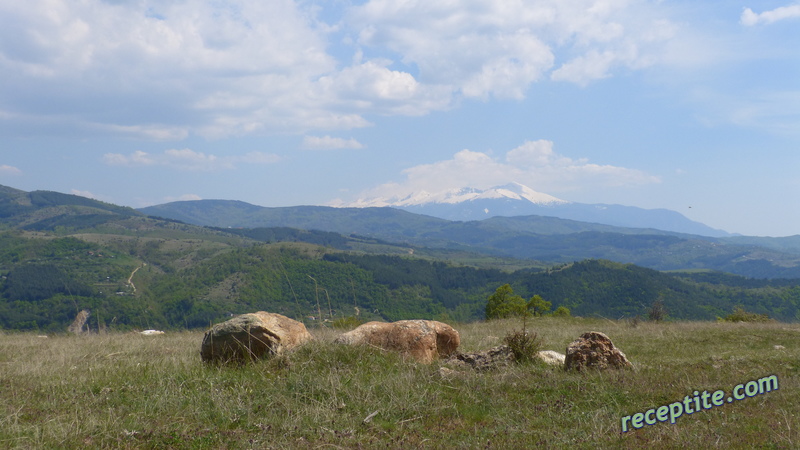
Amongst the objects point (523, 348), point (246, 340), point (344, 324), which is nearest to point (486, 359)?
point (523, 348)

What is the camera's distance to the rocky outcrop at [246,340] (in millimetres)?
8984

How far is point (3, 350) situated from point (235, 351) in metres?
8.39

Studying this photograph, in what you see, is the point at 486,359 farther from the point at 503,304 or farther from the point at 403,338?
the point at 503,304

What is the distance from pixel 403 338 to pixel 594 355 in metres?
3.88

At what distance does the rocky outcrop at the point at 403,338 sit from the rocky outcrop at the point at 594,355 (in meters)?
2.87

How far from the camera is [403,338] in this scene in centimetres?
994

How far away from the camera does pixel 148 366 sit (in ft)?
28.2

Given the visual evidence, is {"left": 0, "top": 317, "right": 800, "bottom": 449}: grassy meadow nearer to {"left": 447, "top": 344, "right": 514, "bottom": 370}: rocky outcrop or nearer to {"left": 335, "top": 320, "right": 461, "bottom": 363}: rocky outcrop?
{"left": 447, "top": 344, "right": 514, "bottom": 370}: rocky outcrop

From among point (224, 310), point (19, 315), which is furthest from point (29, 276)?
point (224, 310)

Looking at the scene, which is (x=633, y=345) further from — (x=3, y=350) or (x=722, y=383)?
(x=3, y=350)

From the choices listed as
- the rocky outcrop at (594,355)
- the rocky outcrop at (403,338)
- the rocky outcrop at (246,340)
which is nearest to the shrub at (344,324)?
the rocky outcrop at (403,338)

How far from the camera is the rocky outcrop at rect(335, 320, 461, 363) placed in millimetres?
9625

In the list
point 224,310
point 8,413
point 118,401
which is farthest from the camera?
point 224,310

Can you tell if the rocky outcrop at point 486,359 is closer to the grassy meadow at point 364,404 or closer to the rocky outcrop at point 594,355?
the grassy meadow at point 364,404
